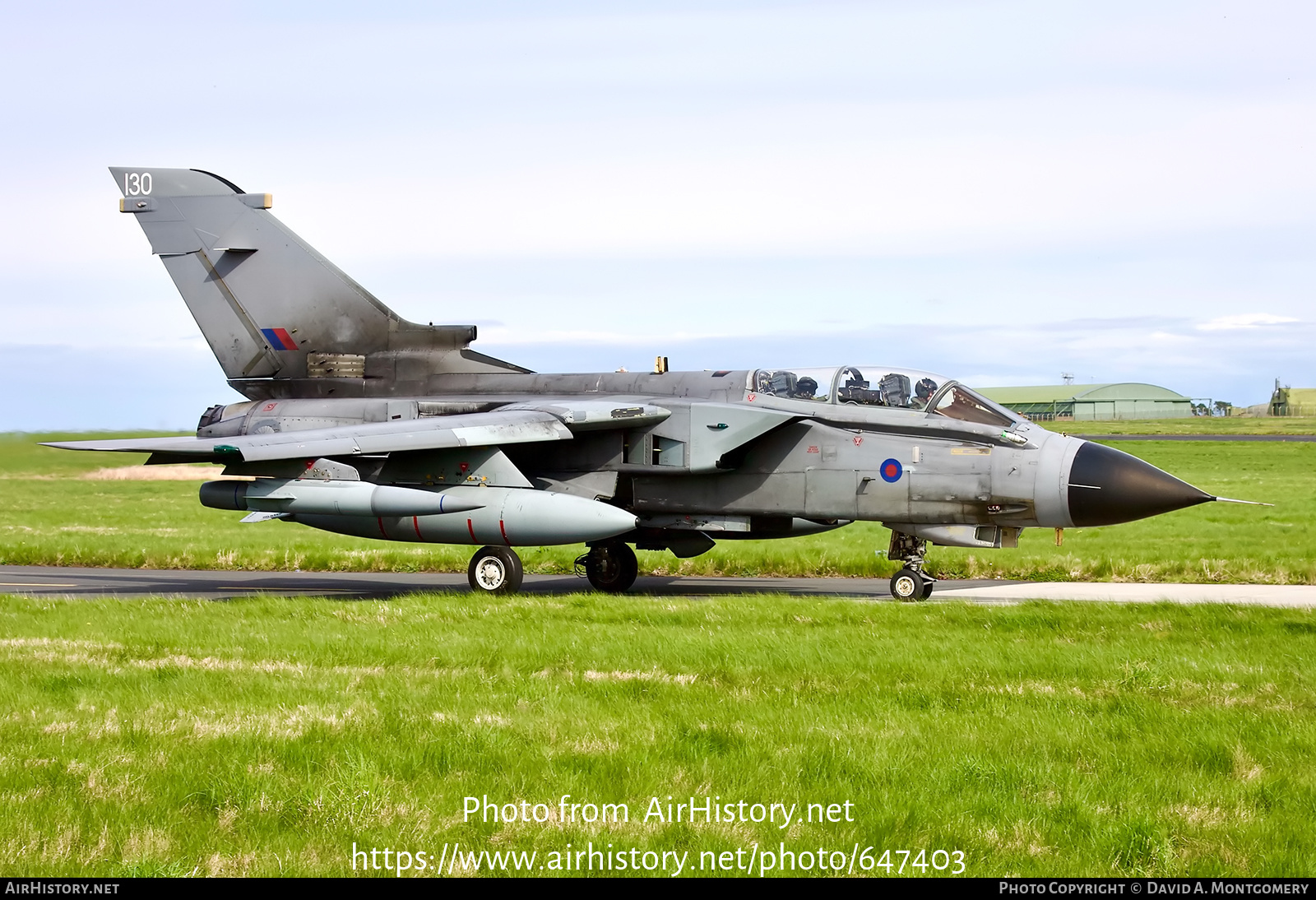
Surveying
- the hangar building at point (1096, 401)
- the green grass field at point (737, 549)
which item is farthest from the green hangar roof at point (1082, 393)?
the green grass field at point (737, 549)

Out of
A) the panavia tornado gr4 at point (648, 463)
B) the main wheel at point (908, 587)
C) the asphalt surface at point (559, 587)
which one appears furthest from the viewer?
the asphalt surface at point (559, 587)

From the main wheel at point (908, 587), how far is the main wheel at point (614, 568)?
4.22 metres

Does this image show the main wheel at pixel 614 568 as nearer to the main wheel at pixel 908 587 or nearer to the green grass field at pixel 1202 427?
the main wheel at pixel 908 587

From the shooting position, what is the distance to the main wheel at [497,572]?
16.8m

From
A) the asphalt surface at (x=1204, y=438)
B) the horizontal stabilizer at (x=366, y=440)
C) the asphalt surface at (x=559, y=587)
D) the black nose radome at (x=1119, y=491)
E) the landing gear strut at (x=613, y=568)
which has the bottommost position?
the asphalt surface at (x=559, y=587)

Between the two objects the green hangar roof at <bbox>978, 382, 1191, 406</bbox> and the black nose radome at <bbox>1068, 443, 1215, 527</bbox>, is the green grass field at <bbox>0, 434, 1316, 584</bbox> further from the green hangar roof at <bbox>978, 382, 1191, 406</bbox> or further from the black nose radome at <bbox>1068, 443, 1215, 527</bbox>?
the green hangar roof at <bbox>978, 382, 1191, 406</bbox>

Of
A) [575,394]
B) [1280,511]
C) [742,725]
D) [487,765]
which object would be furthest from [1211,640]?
[1280,511]

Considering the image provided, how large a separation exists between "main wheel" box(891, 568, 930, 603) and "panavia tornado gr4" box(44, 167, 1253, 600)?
23mm

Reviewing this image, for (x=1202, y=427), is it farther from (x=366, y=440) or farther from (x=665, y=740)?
(x=665, y=740)

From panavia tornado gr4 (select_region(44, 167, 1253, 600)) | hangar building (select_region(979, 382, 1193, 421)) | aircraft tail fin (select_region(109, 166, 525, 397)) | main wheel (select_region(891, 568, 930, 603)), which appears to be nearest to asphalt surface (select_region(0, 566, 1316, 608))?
main wheel (select_region(891, 568, 930, 603))

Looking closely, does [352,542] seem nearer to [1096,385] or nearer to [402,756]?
[402,756]

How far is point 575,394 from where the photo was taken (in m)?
18.4

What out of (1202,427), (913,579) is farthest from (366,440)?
(1202,427)

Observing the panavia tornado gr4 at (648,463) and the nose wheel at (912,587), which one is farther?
the nose wheel at (912,587)
